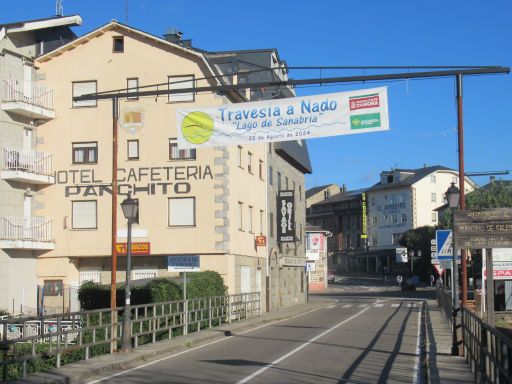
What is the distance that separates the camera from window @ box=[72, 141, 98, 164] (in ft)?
112

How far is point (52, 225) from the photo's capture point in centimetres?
3422

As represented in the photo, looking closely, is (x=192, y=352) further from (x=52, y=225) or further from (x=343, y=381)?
(x=52, y=225)

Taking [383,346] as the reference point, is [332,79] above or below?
above

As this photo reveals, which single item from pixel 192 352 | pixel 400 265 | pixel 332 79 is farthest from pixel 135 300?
pixel 400 265

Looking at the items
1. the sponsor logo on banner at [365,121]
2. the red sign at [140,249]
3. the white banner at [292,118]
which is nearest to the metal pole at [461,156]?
the white banner at [292,118]

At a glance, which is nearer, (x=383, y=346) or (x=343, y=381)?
(x=343, y=381)

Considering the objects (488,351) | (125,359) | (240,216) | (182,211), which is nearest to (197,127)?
(125,359)

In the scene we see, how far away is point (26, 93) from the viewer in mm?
33750

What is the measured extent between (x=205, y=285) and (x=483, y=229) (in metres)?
15.1

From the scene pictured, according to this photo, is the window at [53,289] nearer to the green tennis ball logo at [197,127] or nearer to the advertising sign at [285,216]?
the advertising sign at [285,216]

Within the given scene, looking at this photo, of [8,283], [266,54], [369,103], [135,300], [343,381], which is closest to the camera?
[343,381]

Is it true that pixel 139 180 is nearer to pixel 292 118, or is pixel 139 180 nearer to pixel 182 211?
pixel 182 211

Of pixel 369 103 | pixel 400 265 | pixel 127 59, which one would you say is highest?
pixel 127 59

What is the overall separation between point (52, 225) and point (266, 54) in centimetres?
1630
